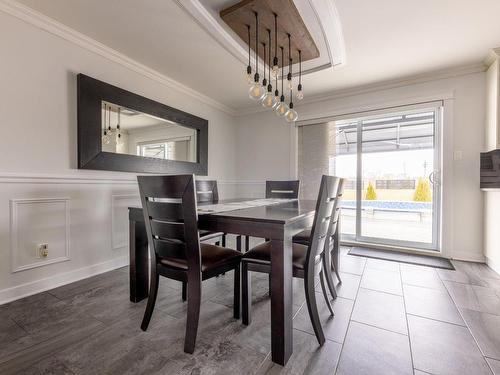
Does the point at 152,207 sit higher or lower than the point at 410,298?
higher

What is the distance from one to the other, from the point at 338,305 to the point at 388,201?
232 centimetres

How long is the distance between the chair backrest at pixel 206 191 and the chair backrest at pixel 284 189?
72 centimetres

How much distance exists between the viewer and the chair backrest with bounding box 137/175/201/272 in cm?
123

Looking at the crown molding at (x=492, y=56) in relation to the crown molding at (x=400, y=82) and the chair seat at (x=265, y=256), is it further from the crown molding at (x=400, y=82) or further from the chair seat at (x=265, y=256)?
the chair seat at (x=265, y=256)

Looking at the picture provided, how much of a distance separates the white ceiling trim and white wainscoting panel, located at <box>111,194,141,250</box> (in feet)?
6.23

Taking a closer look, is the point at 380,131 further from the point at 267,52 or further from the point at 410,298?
the point at 410,298

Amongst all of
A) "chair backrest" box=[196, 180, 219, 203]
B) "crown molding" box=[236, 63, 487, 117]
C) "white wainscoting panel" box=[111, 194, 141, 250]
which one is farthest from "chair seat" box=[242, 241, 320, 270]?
"crown molding" box=[236, 63, 487, 117]

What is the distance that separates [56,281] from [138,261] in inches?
36.4

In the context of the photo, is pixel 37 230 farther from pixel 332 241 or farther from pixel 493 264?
pixel 493 264

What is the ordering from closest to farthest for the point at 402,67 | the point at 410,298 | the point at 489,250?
1. the point at 410,298
2. the point at 489,250
3. the point at 402,67

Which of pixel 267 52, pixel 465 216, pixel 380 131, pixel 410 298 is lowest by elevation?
pixel 410 298

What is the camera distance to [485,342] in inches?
53.0

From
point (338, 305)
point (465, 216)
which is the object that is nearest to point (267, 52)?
point (338, 305)

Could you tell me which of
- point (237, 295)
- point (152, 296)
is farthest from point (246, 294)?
point (152, 296)
